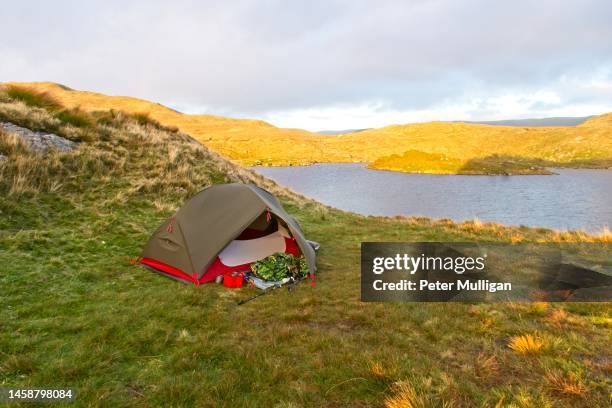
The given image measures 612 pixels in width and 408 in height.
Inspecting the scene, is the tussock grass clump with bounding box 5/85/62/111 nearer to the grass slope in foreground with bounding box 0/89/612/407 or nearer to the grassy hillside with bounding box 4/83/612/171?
the grass slope in foreground with bounding box 0/89/612/407

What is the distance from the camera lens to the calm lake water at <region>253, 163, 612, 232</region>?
101ft

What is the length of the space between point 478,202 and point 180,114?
18452cm

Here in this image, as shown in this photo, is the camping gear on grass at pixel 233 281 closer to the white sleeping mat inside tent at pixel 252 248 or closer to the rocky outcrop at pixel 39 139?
the white sleeping mat inside tent at pixel 252 248

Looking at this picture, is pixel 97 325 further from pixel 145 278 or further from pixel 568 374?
pixel 568 374

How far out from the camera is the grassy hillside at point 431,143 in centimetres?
9250

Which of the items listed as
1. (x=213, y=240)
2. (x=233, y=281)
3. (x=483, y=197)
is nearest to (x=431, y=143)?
(x=483, y=197)

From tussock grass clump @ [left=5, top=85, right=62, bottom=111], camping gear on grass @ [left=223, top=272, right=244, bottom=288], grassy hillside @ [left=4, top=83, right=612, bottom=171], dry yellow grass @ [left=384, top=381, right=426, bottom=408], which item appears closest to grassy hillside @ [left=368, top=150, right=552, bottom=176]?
grassy hillside @ [left=4, top=83, right=612, bottom=171]

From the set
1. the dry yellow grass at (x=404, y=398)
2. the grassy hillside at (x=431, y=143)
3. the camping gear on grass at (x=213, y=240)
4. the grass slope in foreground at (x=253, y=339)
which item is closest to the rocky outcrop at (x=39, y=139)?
the grass slope in foreground at (x=253, y=339)

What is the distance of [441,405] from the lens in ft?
13.0

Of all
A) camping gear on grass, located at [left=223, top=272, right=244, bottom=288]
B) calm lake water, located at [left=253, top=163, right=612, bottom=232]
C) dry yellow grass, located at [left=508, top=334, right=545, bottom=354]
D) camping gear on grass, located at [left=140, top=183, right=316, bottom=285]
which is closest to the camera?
dry yellow grass, located at [left=508, top=334, right=545, bottom=354]

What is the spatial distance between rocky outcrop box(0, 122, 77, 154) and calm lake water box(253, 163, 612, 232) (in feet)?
79.1

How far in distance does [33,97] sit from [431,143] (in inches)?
4414

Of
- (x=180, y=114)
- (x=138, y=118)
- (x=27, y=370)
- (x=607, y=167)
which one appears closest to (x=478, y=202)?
(x=138, y=118)

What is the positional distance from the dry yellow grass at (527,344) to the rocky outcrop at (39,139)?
18263 millimetres
